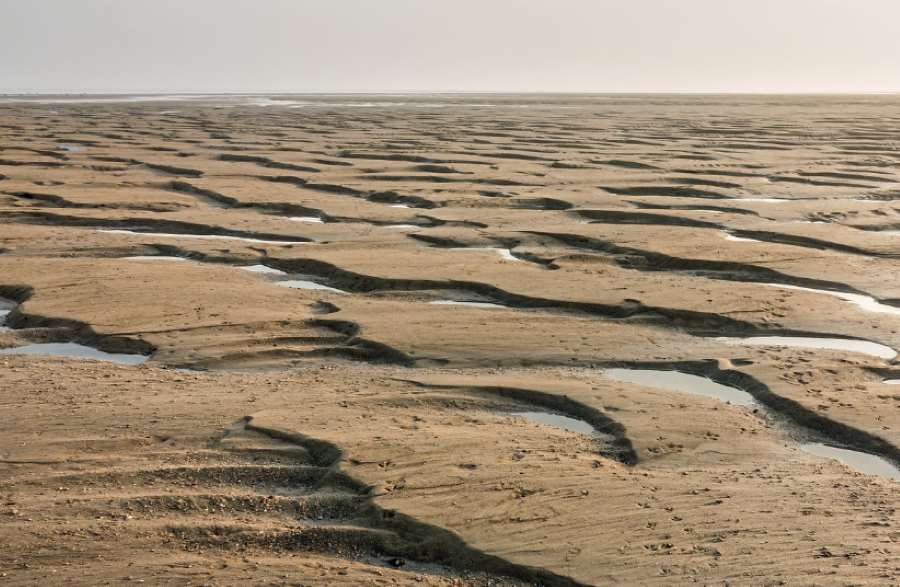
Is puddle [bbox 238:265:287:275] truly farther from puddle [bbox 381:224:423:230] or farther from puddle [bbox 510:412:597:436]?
puddle [bbox 510:412:597:436]

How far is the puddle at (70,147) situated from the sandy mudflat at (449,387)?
4.92m

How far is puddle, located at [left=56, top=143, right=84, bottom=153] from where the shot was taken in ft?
49.1

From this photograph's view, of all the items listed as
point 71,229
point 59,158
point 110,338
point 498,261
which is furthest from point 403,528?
point 59,158

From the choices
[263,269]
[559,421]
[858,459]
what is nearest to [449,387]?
[559,421]

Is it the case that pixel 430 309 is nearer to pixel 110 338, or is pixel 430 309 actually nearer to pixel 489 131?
pixel 110 338

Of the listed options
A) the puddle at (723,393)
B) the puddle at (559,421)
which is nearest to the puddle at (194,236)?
the puddle at (723,393)

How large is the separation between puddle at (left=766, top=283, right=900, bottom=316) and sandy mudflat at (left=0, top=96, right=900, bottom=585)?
2 centimetres

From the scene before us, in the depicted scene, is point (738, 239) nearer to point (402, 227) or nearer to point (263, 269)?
point (402, 227)

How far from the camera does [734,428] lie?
395 cm

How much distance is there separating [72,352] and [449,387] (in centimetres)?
172

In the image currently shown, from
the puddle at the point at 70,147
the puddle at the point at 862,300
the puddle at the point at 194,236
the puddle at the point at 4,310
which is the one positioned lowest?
the puddle at the point at 4,310

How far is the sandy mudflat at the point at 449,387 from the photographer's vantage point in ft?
9.86

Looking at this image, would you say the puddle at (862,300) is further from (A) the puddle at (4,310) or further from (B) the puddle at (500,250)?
(A) the puddle at (4,310)

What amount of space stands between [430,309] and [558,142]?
11.5 m
